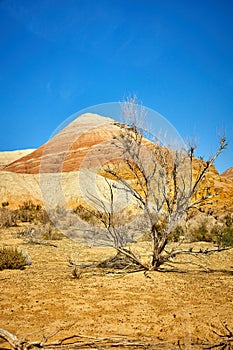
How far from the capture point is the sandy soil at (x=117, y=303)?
141 inches

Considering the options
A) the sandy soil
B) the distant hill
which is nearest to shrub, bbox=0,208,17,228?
the distant hill

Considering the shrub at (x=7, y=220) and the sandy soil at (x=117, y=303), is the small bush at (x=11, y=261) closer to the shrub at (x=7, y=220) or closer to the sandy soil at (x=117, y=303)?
the sandy soil at (x=117, y=303)

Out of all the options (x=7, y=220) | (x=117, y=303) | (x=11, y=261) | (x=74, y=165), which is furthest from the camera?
(x=74, y=165)

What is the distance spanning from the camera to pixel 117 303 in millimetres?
4633

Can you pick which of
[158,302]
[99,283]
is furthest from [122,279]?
[158,302]

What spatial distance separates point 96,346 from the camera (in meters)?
3.07

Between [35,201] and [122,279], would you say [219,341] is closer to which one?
[122,279]

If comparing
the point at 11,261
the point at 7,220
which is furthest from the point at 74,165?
the point at 11,261

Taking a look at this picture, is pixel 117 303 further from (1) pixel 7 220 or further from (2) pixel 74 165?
(2) pixel 74 165

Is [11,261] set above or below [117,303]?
above

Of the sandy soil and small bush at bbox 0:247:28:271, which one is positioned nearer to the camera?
the sandy soil

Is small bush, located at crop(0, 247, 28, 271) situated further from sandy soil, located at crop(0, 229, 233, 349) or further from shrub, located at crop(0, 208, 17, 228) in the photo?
shrub, located at crop(0, 208, 17, 228)

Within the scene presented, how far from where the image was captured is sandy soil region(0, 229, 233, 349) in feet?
11.8

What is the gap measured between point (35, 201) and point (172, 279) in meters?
24.4
